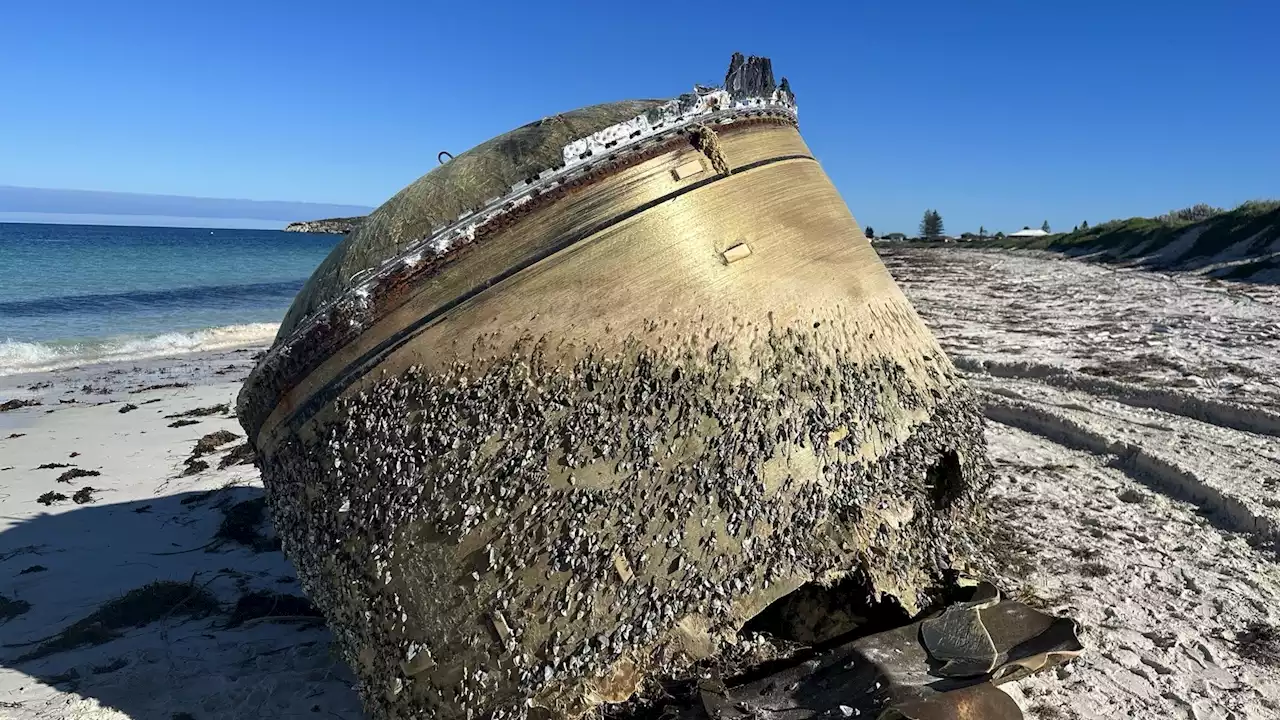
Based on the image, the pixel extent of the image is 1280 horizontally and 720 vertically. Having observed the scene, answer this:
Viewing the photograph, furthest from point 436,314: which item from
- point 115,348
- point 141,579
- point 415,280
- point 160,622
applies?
point 115,348

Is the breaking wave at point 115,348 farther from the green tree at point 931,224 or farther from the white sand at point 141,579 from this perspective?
the green tree at point 931,224

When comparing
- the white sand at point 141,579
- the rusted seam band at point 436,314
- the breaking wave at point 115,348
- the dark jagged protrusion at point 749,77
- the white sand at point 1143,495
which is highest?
the dark jagged protrusion at point 749,77

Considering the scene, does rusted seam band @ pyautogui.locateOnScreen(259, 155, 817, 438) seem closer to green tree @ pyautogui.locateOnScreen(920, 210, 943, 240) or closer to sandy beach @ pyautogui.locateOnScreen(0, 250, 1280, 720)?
sandy beach @ pyautogui.locateOnScreen(0, 250, 1280, 720)

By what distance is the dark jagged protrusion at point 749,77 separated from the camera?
2.68 m

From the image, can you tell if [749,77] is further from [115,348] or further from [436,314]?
[115,348]

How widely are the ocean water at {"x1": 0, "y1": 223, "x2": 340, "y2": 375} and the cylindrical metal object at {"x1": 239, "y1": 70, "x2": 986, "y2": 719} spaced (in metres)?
14.0

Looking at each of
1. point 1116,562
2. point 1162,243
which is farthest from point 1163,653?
point 1162,243

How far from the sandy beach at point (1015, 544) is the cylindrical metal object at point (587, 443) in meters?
1.02

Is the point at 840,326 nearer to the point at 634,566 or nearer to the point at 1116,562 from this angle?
the point at 634,566

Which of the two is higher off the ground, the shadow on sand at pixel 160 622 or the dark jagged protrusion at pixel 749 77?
the dark jagged protrusion at pixel 749 77

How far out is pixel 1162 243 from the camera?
69.7 feet

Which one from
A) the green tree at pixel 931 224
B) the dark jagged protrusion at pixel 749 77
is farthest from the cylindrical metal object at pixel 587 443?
the green tree at pixel 931 224

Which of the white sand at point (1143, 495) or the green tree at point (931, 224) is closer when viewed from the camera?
the white sand at point (1143, 495)

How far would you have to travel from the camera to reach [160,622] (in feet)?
13.2
